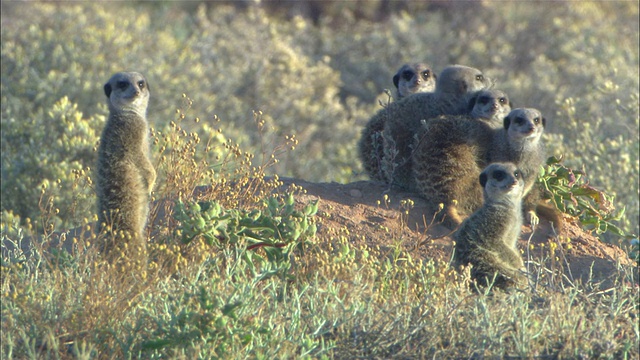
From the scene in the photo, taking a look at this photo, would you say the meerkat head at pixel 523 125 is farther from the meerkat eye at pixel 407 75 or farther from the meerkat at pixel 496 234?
the meerkat eye at pixel 407 75

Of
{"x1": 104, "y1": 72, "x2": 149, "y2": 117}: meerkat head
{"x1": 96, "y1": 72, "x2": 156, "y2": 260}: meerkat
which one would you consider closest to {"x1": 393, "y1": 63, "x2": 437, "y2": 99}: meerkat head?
{"x1": 104, "y1": 72, "x2": 149, "y2": 117}: meerkat head

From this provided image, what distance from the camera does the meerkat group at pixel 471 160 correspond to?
17.6ft

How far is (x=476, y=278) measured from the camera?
5309 mm

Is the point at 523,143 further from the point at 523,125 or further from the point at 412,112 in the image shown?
the point at 412,112

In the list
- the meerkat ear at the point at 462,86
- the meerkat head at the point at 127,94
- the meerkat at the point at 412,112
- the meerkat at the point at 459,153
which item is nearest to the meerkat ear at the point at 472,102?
the meerkat at the point at 459,153

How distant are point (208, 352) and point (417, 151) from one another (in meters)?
2.90

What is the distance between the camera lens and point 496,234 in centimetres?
534

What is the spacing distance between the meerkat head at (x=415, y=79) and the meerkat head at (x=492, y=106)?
1.57m

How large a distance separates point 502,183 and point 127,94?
2.39 metres

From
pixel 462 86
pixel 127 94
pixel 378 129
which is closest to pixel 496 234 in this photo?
pixel 462 86

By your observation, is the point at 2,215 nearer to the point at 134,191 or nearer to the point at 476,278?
the point at 134,191

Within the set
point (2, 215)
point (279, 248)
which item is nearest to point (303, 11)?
point (2, 215)

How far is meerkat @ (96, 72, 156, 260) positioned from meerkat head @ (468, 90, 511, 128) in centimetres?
221

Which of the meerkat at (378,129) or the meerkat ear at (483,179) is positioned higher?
the meerkat ear at (483,179)
